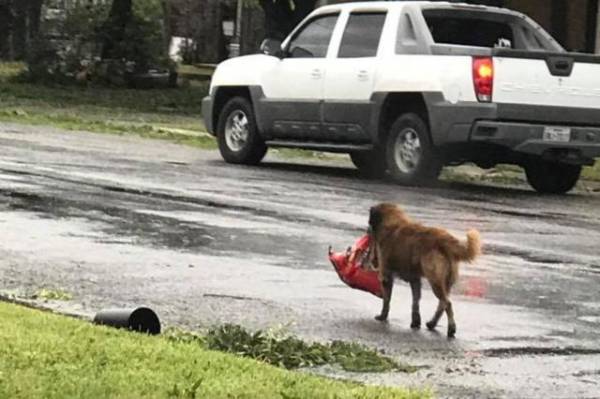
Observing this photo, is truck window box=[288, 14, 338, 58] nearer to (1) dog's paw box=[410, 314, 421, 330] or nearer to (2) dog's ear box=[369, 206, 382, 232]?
(2) dog's ear box=[369, 206, 382, 232]

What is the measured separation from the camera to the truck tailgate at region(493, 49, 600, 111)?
47.9 feet

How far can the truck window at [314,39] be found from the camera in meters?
16.9

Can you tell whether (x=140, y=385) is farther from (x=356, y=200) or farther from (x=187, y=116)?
(x=187, y=116)

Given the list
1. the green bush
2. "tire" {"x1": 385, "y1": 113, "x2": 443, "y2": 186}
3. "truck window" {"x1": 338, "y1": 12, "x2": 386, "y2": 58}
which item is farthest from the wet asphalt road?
the green bush

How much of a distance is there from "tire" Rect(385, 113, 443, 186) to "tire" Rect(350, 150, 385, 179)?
0.52 metres

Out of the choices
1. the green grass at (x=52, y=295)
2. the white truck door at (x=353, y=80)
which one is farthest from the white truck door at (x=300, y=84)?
the green grass at (x=52, y=295)

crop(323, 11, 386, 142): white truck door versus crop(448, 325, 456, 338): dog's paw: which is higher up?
crop(323, 11, 386, 142): white truck door

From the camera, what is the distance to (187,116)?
27.0 meters

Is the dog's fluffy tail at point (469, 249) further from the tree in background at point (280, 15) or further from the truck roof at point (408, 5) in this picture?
the tree in background at point (280, 15)

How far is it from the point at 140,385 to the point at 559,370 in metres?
1.97

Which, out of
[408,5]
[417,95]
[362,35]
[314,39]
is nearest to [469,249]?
[417,95]

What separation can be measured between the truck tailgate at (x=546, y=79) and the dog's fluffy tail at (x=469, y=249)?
312 inches

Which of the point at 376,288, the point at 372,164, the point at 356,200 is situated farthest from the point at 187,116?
the point at 376,288

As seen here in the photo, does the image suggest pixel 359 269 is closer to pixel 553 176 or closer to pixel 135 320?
pixel 135 320
